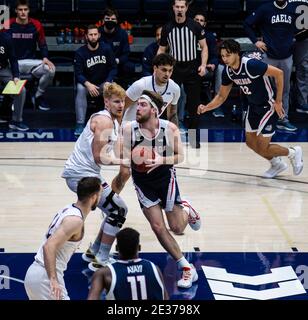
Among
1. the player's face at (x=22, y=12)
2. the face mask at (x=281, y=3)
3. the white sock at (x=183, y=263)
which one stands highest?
the face mask at (x=281, y=3)

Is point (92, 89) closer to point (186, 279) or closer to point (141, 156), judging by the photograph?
point (141, 156)

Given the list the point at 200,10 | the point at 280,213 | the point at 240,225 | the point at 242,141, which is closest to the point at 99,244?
the point at 240,225

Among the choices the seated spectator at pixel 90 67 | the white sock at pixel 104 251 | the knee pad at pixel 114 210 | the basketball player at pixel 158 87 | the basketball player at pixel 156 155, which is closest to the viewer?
the basketball player at pixel 156 155

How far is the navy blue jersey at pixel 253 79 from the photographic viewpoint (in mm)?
10898

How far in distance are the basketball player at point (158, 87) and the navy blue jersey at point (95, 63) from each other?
3.48 metres

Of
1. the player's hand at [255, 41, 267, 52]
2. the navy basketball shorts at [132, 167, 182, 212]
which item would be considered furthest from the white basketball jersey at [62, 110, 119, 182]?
the player's hand at [255, 41, 267, 52]

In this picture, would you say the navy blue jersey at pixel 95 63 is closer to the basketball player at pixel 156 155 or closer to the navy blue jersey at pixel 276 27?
the navy blue jersey at pixel 276 27

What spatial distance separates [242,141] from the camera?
45.0ft

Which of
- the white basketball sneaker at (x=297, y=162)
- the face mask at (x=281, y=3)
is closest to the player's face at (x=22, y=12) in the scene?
the face mask at (x=281, y=3)

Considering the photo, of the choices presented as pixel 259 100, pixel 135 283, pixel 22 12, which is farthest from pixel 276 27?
pixel 135 283

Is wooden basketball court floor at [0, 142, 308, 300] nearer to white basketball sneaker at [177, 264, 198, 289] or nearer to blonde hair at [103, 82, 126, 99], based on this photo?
white basketball sneaker at [177, 264, 198, 289]
